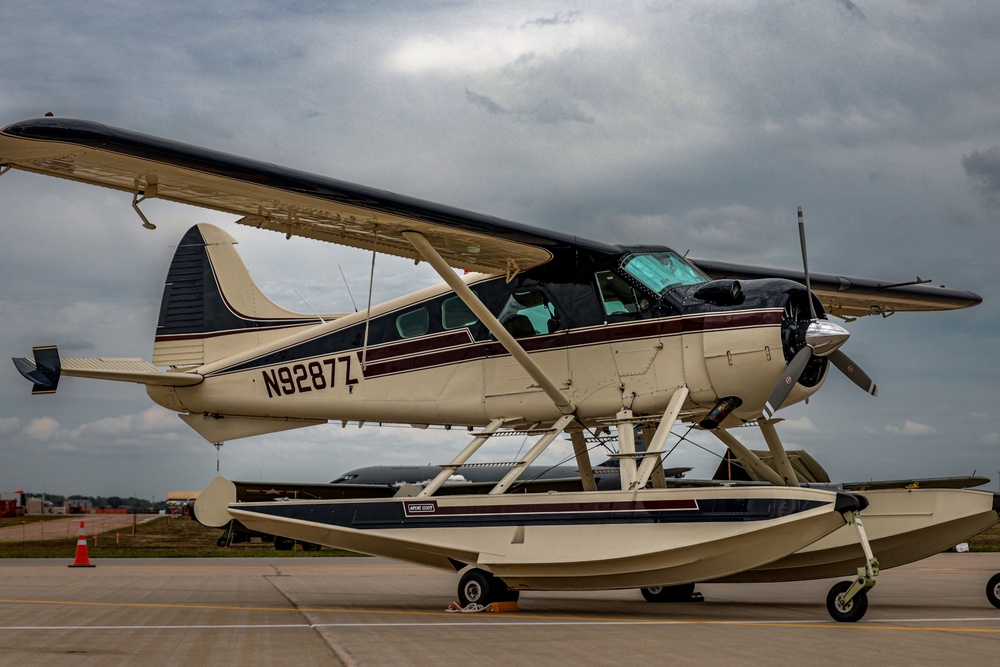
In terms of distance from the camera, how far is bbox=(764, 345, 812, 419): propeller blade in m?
10.2

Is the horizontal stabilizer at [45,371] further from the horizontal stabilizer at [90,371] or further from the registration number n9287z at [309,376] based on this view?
the registration number n9287z at [309,376]

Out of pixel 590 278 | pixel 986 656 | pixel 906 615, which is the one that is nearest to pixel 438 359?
pixel 590 278

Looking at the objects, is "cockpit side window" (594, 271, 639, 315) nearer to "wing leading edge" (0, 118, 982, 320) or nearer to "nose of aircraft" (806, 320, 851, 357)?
"wing leading edge" (0, 118, 982, 320)

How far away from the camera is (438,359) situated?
42.1ft

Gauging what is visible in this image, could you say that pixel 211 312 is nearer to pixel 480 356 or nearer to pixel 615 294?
pixel 480 356

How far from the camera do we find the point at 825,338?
10211 mm

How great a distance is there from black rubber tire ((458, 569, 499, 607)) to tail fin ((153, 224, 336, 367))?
5.87 meters

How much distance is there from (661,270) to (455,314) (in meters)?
2.83

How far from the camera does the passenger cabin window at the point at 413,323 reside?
515 inches

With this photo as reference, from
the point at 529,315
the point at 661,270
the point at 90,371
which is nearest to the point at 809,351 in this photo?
the point at 661,270

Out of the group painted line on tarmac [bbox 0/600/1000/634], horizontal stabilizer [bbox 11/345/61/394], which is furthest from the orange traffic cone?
painted line on tarmac [bbox 0/600/1000/634]

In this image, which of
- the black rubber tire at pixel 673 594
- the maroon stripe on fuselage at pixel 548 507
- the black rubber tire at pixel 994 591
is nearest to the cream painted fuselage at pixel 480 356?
the maroon stripe on fuselage at pixel 548 507

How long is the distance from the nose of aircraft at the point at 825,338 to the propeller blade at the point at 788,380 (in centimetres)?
8

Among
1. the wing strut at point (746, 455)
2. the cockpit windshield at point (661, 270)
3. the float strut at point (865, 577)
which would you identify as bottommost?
the float strut at point (865, 577)
